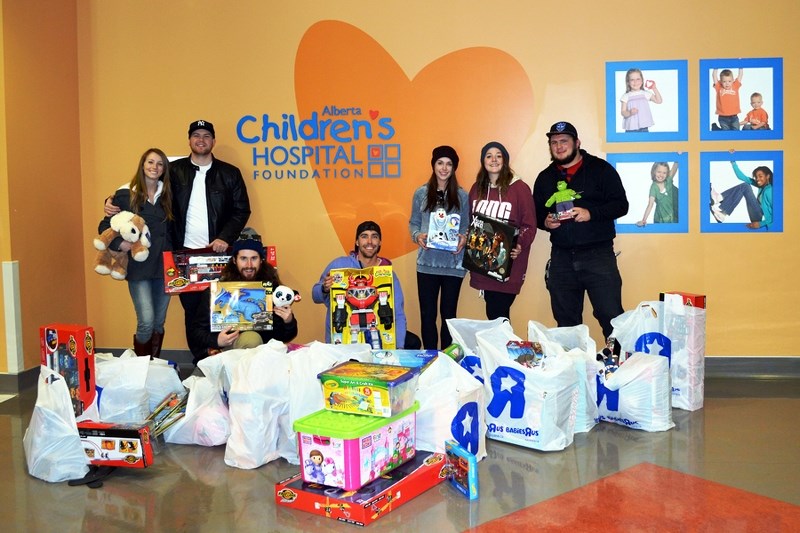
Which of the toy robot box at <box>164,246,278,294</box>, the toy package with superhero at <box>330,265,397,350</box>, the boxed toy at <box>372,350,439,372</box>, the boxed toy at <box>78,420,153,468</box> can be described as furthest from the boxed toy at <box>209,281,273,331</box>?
the boxed toy at <box>78,420,153,468</box>

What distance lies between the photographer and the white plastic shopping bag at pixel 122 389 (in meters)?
3.44

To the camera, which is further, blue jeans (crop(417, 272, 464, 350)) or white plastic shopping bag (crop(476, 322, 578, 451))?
blue jeans (crop(417, 272, 464, 350))

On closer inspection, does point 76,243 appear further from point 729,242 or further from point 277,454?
point 729,242

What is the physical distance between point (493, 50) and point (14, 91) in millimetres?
3201

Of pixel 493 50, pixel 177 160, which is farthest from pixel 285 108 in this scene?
pixel 493 50

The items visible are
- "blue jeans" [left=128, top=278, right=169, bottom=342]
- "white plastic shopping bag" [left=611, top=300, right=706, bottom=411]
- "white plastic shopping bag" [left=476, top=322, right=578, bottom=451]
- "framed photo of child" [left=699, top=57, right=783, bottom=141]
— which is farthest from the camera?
"framed photo of child" [left=699, top=57, right=783, bottom=141]

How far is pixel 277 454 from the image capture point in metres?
3.21

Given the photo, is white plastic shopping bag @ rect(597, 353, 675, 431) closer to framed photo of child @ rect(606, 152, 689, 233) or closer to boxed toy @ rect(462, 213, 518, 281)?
boxed toy @ rect(462, 213, 518, 281)

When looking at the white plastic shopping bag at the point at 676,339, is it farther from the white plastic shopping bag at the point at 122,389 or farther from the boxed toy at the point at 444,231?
the white plastic shopping bag at the point at 122,389

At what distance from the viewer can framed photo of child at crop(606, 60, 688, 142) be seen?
191 inches

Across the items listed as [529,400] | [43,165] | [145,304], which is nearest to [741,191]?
[529,400]

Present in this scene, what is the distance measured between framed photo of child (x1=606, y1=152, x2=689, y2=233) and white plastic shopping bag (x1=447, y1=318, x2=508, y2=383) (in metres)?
1.72

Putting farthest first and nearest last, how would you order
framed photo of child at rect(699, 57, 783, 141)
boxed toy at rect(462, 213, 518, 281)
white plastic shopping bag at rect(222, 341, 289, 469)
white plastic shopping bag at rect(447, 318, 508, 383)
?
framed photo of child at rect(699, 57, 783, 141), boxed toy at rect(462, 213, 518, 281), white plastic shopping bag at rect(447, 318, 508, 383), white plastic shopping bag at rect(222, 341, 289, 469)

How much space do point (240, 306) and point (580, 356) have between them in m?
1.85
